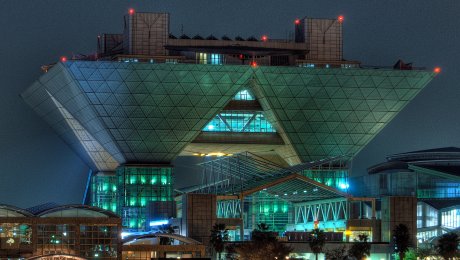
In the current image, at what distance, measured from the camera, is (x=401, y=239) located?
153000 mm

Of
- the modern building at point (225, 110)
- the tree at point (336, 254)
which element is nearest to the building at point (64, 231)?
the tree at point (336, 254)

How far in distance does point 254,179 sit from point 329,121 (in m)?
16.3

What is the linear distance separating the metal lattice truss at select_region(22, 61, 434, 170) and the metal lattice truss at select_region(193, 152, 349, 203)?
6.14 m

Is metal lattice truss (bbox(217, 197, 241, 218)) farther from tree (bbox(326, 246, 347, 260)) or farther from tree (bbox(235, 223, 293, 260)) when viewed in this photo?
tree (bbox(235, 223, 293, 260))

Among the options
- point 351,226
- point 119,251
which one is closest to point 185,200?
point 351,226

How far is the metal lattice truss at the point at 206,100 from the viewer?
183500mm

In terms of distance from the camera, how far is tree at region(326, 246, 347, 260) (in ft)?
474

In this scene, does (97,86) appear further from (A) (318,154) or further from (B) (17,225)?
(B) (17,225)

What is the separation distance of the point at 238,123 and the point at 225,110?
295 cm

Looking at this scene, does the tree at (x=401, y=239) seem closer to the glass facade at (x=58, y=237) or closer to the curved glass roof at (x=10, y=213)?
the glass facade at (x=58, y=237)

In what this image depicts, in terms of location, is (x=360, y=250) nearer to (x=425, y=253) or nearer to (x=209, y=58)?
(x=425, y=253)

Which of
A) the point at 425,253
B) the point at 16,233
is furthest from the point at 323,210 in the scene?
the point at 16,233

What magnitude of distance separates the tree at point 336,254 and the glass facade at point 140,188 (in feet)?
157

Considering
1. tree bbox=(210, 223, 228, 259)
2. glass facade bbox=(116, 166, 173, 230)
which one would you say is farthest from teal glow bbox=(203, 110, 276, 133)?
tree bbox=(210, 223, 228, 259)
